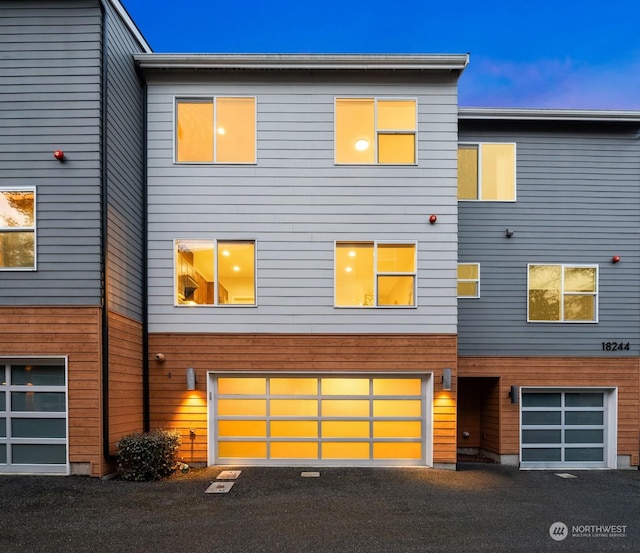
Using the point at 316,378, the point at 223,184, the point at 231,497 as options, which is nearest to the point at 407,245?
the point at 316,378

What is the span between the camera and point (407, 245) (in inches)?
339

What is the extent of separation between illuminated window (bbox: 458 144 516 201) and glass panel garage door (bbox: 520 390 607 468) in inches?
177

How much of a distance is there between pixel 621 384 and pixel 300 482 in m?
7.41

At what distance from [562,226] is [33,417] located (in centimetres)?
1083

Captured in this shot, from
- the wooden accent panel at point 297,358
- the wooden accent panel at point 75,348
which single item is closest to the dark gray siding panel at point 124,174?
the wooden accent panel at point 75,348

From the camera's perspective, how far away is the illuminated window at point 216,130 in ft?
28.2

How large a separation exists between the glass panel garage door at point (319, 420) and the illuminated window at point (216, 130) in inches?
171

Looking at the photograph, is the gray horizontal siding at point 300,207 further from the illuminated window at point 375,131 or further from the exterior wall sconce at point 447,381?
the exterior wall sconce at point 447,381

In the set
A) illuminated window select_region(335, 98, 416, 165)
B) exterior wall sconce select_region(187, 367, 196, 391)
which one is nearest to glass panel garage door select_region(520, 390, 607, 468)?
illuminated window select_region(335, 98, 416, 165)

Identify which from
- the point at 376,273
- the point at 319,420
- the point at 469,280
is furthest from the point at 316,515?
the point at 469,280

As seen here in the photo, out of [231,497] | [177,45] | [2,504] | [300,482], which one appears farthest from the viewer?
[177,45]

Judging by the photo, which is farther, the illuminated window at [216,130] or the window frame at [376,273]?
the illuminated window at [216,130]

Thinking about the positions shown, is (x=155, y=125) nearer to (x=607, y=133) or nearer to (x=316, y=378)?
(x=316, y=378)

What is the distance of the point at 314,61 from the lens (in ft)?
27.6
